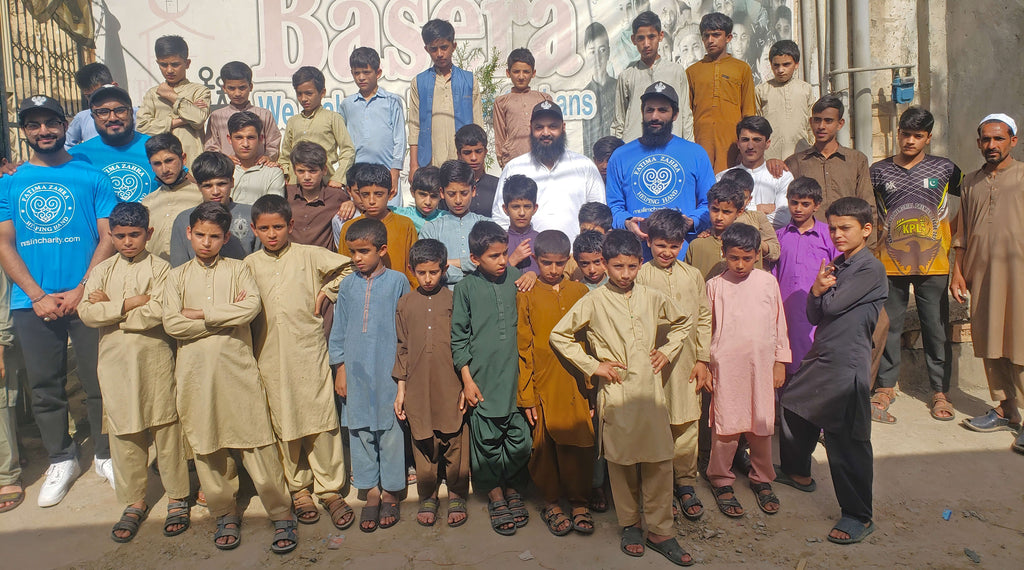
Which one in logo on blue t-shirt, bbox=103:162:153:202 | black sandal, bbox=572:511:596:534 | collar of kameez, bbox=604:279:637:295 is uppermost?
logo on blue t-shirt, bbox=103:162:153:202

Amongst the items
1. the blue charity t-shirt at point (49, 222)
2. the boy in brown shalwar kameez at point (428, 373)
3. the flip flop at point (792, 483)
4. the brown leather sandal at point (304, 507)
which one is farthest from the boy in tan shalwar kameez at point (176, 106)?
the flip flop at point (792, 483)

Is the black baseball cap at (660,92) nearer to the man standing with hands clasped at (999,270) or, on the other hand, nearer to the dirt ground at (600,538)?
the man standing with hands clasped at (999,270)

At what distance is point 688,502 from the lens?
11.3ft

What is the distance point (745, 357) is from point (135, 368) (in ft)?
10.7

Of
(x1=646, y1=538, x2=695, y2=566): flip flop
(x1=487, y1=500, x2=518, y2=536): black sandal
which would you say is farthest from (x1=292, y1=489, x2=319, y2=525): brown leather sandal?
(x1=646, y1=538, x2=695, y2=566): flip flop

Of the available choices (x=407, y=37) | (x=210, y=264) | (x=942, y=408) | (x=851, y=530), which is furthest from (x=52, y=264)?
(x=942, y=408)

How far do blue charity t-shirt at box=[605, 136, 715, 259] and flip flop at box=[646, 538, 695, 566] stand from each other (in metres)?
1.86

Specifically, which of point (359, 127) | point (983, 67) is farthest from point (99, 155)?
point (983, 67)

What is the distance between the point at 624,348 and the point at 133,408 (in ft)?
8.42

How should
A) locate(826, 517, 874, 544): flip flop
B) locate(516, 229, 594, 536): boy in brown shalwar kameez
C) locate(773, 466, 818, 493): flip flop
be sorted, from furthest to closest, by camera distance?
locate(773, 466, 818, 493): flip flop
locate(516, 229, 594, 536): boy in brown shalwar kameez
locate(826, 517, 874, 544): flip flop

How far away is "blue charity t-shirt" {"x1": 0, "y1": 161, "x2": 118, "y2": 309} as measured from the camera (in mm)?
3861

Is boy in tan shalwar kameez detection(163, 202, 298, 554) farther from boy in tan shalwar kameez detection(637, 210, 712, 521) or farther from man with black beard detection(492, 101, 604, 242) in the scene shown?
boy in tan shalwar kameez detection(637, 210, 712, 521)

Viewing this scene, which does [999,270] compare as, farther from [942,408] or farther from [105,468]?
[105,468]

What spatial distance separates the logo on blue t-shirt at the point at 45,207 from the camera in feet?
12.7
